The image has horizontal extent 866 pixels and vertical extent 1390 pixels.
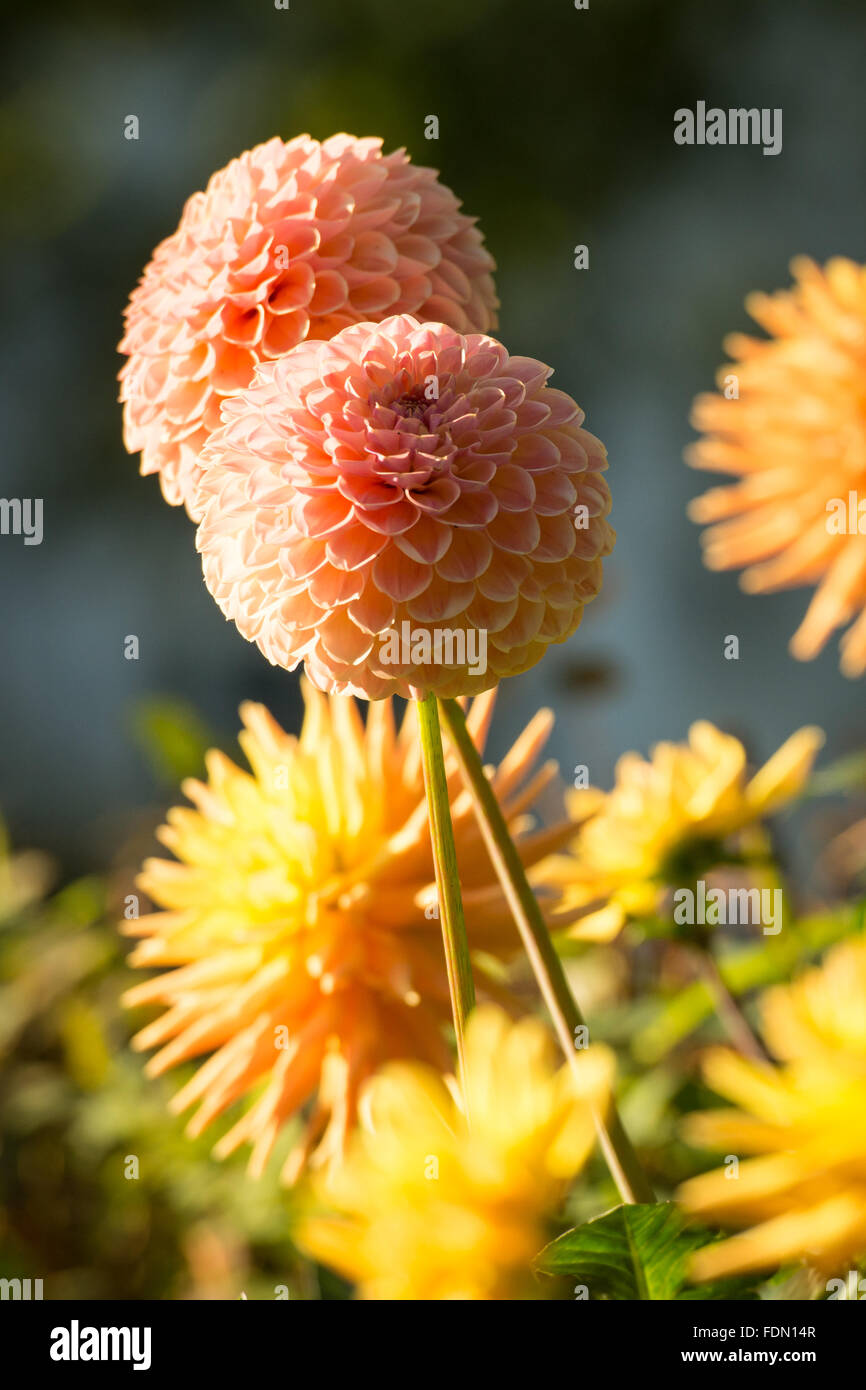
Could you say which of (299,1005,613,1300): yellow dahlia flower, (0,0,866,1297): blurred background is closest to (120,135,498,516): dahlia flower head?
(299,1005,613,1300): yellow dahlia flower

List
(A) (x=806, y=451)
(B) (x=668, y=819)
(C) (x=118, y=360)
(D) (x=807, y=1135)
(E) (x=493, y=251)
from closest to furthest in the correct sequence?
(D) (x=807, y=1135) < (B) (x=668, y=819) < (A) (x=806, y=451) < (E) (x=493, y=251) < (C) (x=118, y=360)

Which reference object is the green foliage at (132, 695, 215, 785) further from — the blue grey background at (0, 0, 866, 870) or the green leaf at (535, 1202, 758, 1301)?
the green leaf at (535, 1202, 758, 1301)

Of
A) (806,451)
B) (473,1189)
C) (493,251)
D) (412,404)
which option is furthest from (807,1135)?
(493,251)

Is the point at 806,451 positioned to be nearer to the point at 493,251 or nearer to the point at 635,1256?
the point at 493,251

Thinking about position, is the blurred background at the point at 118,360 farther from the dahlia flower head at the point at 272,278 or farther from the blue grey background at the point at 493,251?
the dahlia flower head at the point at 272,278
